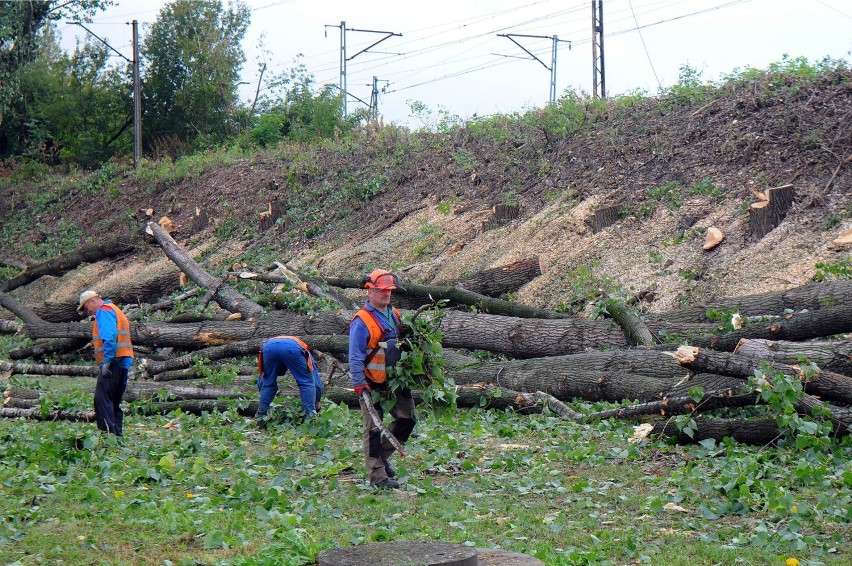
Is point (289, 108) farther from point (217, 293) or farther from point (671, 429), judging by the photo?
point (671, 429)

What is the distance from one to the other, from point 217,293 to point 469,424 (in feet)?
25.6

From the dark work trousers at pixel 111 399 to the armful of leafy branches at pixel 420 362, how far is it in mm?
3900

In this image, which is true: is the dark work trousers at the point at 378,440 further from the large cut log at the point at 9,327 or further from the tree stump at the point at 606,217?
the large cut log at the point at 9,327

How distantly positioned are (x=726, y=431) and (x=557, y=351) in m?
3.57

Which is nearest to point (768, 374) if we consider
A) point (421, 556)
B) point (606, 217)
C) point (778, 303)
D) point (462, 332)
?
point (778, 303)

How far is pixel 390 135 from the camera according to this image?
25.9m

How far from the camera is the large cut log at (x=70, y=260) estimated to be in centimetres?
2302

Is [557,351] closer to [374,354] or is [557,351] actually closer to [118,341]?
[374,354]

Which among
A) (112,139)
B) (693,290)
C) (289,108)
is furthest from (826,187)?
(112,139)

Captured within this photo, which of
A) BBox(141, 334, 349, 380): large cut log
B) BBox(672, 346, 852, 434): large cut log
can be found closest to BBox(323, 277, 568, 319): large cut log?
BBox(141, 334, 349, 380): large cut log

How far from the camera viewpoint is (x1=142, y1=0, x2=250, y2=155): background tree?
36406mm

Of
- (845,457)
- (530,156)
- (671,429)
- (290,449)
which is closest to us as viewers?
(845,457)

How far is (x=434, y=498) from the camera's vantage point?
23.4 feet

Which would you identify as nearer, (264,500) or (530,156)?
(264,500)
